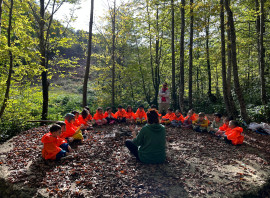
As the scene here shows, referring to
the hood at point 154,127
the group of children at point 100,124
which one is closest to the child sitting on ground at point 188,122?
the group of children at point 100,124

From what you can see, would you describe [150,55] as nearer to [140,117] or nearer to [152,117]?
[140,117]

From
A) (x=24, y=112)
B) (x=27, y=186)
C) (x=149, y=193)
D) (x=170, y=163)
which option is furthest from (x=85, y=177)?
(x=24, y=112)

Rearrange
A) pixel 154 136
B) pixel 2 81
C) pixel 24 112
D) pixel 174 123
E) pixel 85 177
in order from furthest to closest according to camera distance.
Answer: pixel 174 123 < pixel 24 112 < pixel 2 81 < pixel 154 136 < pixel 85 177

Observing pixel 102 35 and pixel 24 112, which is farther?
pixel 102 35

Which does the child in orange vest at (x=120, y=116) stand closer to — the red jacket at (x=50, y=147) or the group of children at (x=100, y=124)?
the group of children at (x=100, y=124)

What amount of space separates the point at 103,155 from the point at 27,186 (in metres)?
1.99

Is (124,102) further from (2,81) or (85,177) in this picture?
(85,177)

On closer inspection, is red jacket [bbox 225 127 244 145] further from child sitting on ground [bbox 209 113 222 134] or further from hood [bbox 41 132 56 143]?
hood [bbox 41 132 56 143]

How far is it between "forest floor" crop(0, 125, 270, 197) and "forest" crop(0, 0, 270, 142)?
341 centimetres

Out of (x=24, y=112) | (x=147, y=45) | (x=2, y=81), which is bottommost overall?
(x=24, y=112)

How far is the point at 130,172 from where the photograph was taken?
13.4ft

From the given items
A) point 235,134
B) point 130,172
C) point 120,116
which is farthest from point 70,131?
point 235,134

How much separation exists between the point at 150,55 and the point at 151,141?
12.3m

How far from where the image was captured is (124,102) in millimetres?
14938
